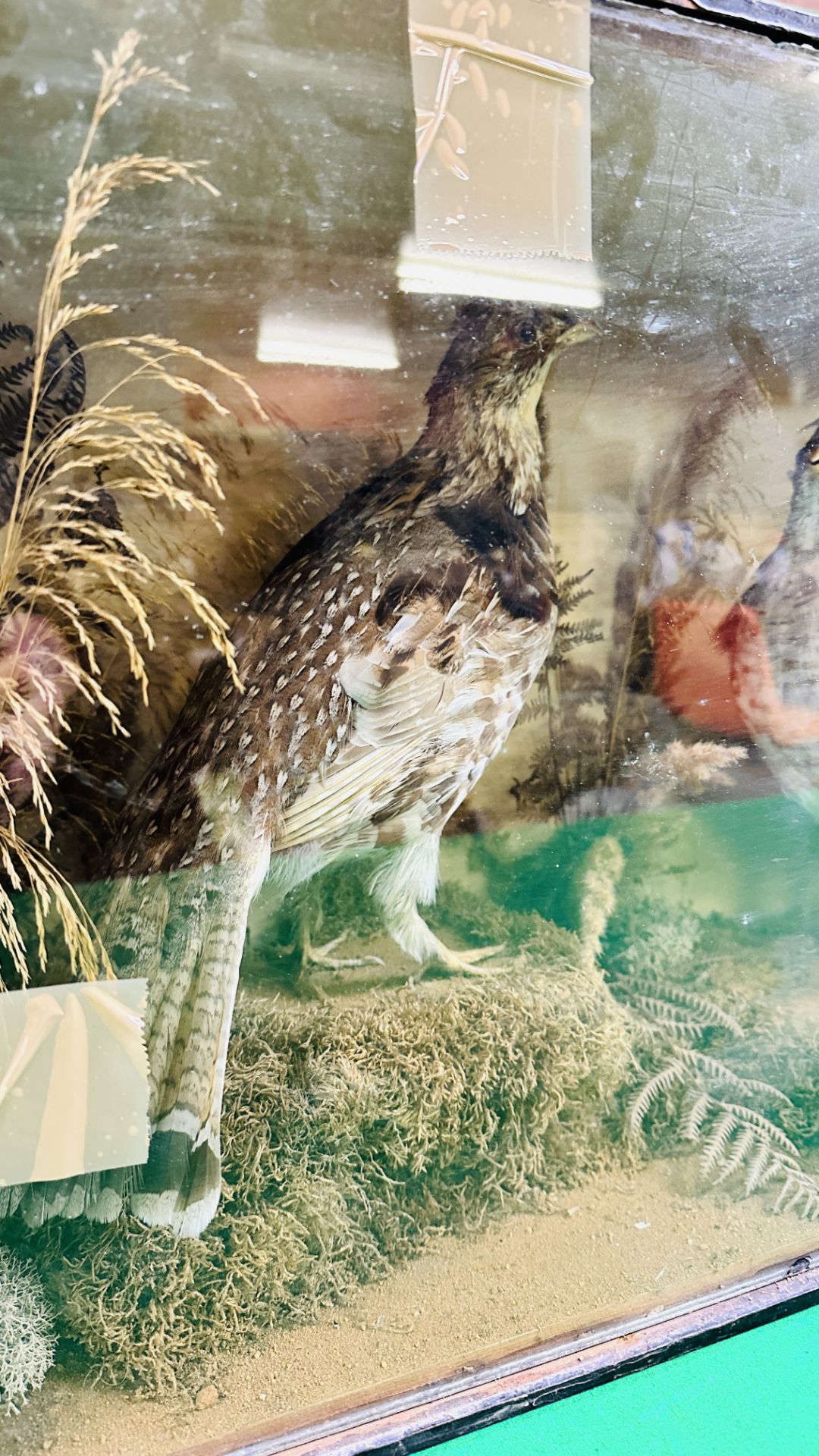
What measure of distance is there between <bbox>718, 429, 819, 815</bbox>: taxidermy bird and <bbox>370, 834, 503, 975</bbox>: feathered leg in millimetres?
599

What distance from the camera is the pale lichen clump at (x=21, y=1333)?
3.03ft

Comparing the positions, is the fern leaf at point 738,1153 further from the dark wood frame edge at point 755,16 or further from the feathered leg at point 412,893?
the dark wood frame edge at point 755,16

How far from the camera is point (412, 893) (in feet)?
3.69

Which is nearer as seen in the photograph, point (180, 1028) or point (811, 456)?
point (180, 1028)

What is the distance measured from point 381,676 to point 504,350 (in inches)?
18.2

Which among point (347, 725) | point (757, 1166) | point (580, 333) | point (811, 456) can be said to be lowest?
point (757, 1166)

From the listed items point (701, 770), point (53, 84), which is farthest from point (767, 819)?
point (53, 84)

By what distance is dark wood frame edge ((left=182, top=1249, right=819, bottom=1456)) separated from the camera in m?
1.05

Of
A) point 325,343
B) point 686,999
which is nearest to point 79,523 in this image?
point 325,343

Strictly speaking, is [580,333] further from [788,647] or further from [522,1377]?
[522,1377]

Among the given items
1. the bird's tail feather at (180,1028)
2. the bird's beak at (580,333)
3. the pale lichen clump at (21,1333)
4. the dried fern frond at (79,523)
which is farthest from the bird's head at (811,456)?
the pale lichen clump at (21,1333)

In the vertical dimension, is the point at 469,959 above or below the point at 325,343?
below

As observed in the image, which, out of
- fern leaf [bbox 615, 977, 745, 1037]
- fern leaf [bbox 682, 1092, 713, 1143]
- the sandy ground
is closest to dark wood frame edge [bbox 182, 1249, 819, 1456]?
the sandy ground

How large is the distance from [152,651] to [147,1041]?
43cm
